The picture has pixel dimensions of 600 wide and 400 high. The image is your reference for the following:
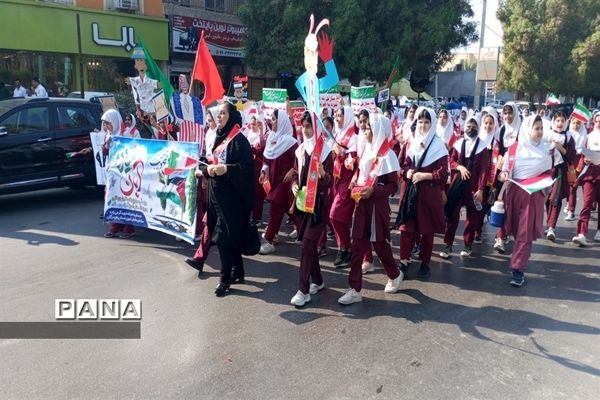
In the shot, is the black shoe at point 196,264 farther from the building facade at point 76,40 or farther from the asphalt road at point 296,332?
the building facade at point 76,40

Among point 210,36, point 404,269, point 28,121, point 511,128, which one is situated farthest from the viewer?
point 210,36

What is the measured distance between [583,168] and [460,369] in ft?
17.7

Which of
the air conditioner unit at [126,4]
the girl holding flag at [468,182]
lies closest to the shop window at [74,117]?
the girl holding flag at [468,182]

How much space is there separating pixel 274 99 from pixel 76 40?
12.8m

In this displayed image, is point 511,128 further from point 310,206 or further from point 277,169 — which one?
point 310,206

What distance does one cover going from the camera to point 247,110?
9258mm

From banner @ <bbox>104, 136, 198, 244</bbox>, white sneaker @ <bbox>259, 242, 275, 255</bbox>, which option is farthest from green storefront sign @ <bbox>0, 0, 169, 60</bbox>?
white sneaker @ <bbox>259, 242, 275, 255</bbox>

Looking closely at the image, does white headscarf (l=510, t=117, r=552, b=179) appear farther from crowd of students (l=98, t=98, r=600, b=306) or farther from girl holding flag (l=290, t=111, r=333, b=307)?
girl holding flag (l=290, t=111, r=333, b=307)

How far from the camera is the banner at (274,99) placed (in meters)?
9.43

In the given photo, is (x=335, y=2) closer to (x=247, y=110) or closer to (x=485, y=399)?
(x=247, y=110)

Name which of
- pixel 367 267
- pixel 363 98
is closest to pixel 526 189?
pixel 367 267

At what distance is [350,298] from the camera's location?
17.0 ft

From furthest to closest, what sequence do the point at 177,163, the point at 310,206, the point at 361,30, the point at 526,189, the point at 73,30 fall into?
the point at 361,30
the point at 73,30
the point at 177,163
the point at 526,189
the point at 310,206

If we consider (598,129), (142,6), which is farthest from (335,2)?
(598,129)
